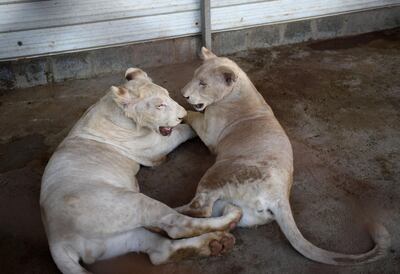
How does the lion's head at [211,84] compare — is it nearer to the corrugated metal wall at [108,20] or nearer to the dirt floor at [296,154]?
the dirt floor at [296,154]

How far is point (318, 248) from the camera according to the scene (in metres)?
3.35

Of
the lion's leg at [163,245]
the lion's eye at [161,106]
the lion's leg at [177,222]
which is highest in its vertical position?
the lion's eye at [161,106]

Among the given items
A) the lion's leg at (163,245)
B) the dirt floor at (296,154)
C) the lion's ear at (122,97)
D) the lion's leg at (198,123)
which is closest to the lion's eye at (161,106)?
the lion's ear at (122,97)

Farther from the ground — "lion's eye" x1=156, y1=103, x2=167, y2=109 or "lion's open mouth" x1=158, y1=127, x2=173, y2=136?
"lion's eye" x1=156, y1=103, x2=167, y2=109

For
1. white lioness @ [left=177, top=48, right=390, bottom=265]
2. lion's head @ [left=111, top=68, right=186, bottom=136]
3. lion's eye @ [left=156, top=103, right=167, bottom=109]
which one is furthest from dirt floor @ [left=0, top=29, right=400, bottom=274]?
lion's eye @ [left=156, top=103, right=167, bottom=109]

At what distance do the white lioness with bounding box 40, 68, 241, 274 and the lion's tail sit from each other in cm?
38

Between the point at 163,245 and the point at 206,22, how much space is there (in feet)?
13.1

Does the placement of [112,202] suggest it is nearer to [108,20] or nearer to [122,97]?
[122,97]

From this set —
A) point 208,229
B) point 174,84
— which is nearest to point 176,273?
point 208,229

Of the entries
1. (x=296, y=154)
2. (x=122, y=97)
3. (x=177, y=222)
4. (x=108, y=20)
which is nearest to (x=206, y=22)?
(x=108, y=20)

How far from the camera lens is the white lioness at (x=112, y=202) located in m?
3.31

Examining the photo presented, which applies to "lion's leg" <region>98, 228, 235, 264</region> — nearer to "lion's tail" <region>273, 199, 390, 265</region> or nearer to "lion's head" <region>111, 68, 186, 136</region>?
"lion's tail" <region>273, 199, 390, 265</region>

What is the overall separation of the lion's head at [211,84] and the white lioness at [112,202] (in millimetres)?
325

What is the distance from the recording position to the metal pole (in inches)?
253
